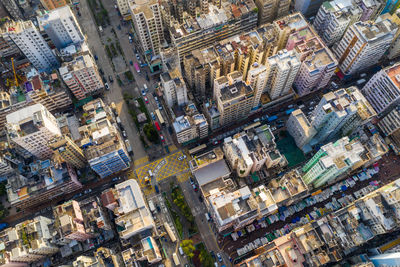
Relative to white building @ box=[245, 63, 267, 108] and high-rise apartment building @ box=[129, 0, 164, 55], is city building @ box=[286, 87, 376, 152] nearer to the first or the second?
white building @ box=[245, 63, 267, 108]

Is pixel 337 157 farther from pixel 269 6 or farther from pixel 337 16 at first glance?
pixel 269 6

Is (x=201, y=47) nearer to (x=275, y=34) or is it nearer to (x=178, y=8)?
(x=178, y=8)

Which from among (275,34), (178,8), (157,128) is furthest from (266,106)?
(178,8)

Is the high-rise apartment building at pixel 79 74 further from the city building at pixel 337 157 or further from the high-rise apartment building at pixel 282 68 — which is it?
the city building at pixel 337 157

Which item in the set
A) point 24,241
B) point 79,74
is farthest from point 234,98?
point 24,241

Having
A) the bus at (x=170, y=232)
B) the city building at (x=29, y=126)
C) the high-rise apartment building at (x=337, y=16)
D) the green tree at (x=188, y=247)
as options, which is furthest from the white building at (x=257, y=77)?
the city building at (x=29, y=126)

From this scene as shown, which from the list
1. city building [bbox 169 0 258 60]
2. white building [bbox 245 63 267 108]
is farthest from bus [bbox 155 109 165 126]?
white building [bbox 245 63 267 108]

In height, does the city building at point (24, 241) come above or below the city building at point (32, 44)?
below
